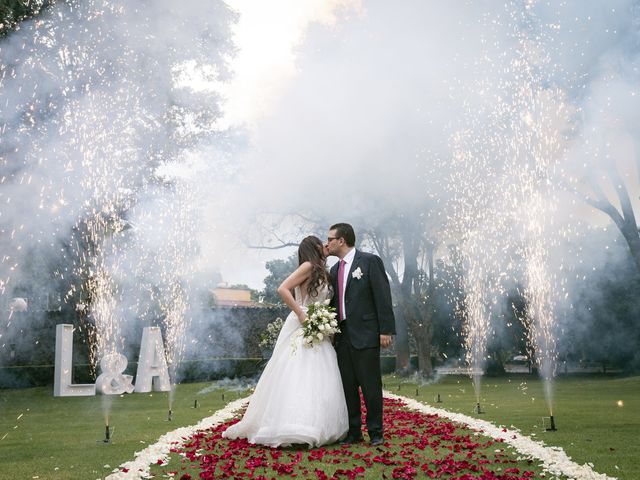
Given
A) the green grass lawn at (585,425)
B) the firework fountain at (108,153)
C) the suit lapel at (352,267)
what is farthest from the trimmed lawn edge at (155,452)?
the firework fountain at (108,153)

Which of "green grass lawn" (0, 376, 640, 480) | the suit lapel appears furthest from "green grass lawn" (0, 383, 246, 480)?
the suit lapel

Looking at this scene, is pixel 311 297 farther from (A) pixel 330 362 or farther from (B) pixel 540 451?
(B) pixel 540 451

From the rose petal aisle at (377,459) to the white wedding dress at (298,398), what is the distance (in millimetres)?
152

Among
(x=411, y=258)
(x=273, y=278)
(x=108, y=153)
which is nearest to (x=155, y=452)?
(x=108, y=153)

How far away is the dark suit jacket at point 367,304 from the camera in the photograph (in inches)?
254

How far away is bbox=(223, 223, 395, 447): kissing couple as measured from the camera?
628 cm

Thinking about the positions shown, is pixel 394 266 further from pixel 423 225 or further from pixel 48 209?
pixel 48 209

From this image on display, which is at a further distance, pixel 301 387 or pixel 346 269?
pixel 346 269

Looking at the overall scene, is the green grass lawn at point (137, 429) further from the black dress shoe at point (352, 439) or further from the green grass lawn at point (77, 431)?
the black dress shoe at point (352, 439)

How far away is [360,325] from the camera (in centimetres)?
653

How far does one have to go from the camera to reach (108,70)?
17922 mm

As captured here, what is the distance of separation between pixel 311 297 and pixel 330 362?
758 millimetres

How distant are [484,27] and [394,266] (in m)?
11.1

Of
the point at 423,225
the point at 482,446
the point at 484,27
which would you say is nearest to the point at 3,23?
the point at 482,446
